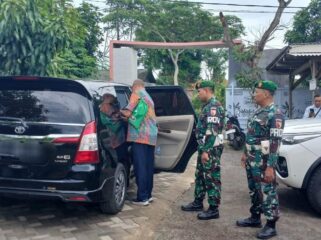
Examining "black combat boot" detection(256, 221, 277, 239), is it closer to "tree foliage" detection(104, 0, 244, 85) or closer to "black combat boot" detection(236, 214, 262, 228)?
"black combat boot" detection(236, 214, 262, 228)

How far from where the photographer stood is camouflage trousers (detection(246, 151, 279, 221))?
4535 mm

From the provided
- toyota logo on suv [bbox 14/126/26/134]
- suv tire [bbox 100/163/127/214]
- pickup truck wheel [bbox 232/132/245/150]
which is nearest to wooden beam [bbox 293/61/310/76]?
pickup truck wheel [bbox 232/132/245/150]

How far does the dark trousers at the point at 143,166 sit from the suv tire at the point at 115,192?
0.20 m

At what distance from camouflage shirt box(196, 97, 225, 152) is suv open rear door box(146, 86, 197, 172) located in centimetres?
82

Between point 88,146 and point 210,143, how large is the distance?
1.45 metres

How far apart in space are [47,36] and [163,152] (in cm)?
261

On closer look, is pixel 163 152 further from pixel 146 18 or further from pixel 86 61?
pixel 146 18

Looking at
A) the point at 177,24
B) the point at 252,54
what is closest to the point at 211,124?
the point at 252,54

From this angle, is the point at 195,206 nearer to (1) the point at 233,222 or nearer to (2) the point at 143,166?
(1) the point at 233,222

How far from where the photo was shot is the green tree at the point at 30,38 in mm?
6512

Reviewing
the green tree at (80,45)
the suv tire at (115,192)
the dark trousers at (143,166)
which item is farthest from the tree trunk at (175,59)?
the suv tire at (115,192)

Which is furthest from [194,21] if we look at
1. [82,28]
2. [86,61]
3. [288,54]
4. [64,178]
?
[64,178]

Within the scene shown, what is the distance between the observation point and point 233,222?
16.9 feet

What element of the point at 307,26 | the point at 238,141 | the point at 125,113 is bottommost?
the point at 238,141
